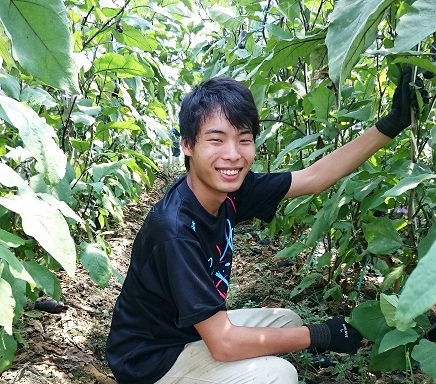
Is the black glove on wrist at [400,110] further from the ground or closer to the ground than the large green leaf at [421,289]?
further from the ground

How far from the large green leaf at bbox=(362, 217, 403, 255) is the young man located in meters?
0.25

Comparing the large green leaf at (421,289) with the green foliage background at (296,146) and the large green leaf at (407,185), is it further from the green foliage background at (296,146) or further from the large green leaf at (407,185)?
the large green leaf at (407,185)

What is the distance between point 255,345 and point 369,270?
117 centimetres

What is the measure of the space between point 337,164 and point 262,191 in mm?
246

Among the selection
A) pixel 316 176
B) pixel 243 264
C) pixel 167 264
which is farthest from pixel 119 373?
pixel 243 264

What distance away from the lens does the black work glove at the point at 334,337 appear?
1.56 m

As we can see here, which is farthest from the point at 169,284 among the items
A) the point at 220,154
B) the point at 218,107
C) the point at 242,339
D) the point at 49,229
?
the point at 49,229

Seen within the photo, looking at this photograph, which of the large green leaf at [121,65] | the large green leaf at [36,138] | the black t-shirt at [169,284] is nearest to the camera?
the large green leaf at [36,138]

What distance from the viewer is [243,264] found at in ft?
10.4

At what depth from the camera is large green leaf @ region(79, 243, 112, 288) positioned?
1752 millimetres

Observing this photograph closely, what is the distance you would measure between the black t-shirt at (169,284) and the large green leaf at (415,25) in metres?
0.81

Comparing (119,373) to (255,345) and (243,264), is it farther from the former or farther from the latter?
(243,264)

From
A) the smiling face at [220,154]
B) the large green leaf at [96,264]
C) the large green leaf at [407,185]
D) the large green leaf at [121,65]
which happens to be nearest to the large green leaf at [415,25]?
the large green leaf at [407,185]

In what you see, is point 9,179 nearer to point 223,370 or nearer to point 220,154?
point 220,154
